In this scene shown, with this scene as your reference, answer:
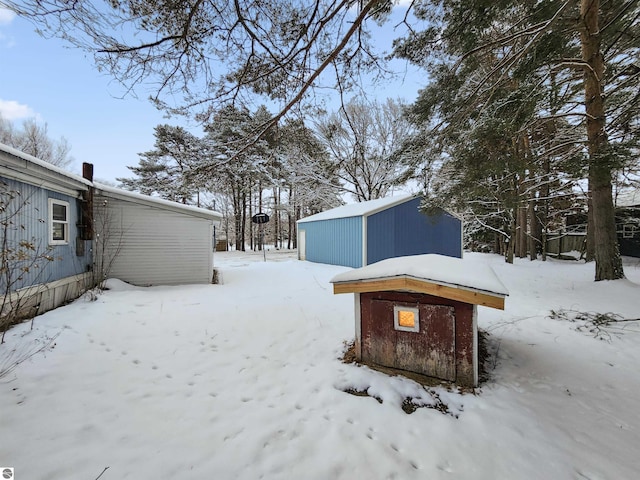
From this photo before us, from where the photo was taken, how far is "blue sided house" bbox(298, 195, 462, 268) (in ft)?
32.0

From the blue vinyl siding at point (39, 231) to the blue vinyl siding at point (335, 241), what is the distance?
784 cm

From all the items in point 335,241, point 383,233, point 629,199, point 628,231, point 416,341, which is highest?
point 629,199

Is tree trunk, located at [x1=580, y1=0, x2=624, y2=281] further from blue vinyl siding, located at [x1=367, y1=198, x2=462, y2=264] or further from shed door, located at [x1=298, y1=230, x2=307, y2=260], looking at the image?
shed door, located at [x1=298, y1=230, x2=307, y2=260]

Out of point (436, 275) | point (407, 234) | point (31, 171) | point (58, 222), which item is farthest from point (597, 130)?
point (58, 222)

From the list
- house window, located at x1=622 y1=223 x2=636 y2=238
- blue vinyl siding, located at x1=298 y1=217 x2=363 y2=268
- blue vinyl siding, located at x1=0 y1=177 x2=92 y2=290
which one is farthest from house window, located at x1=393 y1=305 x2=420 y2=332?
house window, located at x1=622 y1=223 x2=636 y2=238

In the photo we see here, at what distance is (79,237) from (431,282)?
7.22 m

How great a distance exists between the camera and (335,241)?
11180 mm

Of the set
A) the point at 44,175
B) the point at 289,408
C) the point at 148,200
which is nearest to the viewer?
the point at 289,408

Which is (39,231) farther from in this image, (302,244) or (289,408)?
(302,244)

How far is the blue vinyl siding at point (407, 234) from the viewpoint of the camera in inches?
388

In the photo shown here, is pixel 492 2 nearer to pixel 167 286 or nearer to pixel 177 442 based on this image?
pixel 177 442

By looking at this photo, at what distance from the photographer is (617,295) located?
493cm

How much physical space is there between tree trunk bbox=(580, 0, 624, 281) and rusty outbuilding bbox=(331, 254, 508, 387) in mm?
3642

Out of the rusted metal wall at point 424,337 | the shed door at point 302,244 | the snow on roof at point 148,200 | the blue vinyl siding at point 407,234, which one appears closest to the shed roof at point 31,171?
the snow on roof at point 148,200
